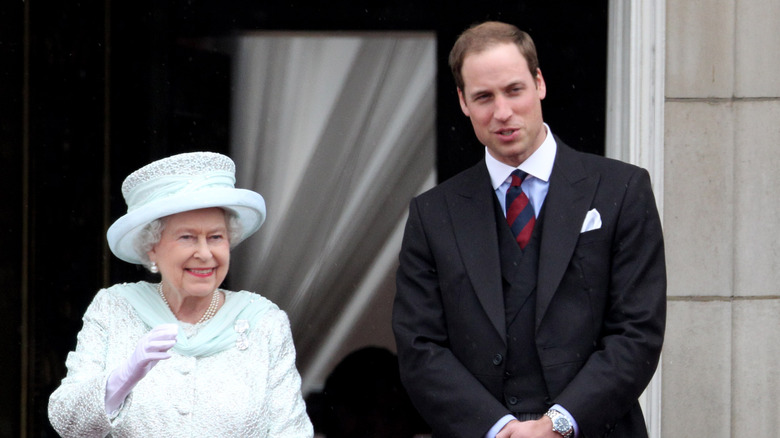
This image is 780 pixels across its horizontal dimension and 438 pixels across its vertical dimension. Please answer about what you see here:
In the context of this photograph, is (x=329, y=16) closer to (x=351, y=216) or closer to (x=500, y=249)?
(x=351, y=216)

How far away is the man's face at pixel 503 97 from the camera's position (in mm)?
3201

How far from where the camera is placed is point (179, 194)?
10.8 ft

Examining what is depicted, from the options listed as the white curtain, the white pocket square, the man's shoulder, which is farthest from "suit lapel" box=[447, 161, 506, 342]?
the white curtain

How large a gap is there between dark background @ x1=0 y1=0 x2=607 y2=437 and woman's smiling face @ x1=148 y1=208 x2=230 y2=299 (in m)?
2.36

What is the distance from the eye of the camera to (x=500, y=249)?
3.32 m

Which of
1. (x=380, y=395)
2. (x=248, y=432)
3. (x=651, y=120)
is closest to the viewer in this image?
(x=248, y=432)

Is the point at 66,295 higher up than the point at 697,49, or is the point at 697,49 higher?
the point at 697,49

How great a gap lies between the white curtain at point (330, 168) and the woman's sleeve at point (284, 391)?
224 centimetres

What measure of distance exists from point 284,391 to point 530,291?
30.3 inches

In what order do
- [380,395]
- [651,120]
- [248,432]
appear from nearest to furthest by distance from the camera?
1. [248,432]
2. [651,120]
3. [380,395]

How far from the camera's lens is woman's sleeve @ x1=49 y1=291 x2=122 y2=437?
3.17 metres

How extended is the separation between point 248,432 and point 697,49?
8.20 ft

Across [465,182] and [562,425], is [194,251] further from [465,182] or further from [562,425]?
[562,425]

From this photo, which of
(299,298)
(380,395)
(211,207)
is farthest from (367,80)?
(211,207)
